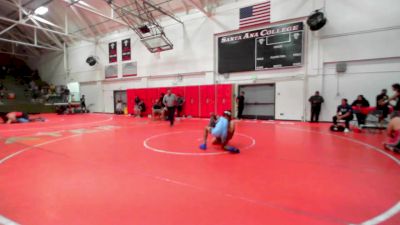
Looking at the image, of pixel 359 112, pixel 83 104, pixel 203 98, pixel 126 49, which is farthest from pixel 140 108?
pixel 359 112

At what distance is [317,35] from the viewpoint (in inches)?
403

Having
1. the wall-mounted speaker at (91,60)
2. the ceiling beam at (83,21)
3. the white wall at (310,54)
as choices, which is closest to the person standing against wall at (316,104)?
the white wall at (310,54)

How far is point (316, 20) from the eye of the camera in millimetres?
9531

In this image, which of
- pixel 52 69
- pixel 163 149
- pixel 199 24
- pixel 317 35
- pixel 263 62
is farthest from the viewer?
pixel 52 69

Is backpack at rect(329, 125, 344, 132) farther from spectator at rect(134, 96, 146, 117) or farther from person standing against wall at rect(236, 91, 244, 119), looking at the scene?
spectator at rect(134, 96, 146, 117)

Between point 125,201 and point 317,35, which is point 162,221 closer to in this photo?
point 125,201

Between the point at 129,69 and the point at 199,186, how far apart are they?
15763 mm

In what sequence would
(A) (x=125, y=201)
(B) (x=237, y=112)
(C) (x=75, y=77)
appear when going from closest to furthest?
(A) (x=125, y=201) → (B) (x=237, y=112) → (C) (x=75, y=77)

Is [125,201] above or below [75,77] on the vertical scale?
below

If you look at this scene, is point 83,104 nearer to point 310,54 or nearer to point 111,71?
point 111,71

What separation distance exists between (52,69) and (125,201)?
2602cm

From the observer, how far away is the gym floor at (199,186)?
2.22 metres

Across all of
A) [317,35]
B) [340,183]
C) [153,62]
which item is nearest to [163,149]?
[340,183]

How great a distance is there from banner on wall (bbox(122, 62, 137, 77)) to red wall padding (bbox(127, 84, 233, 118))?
274cm
